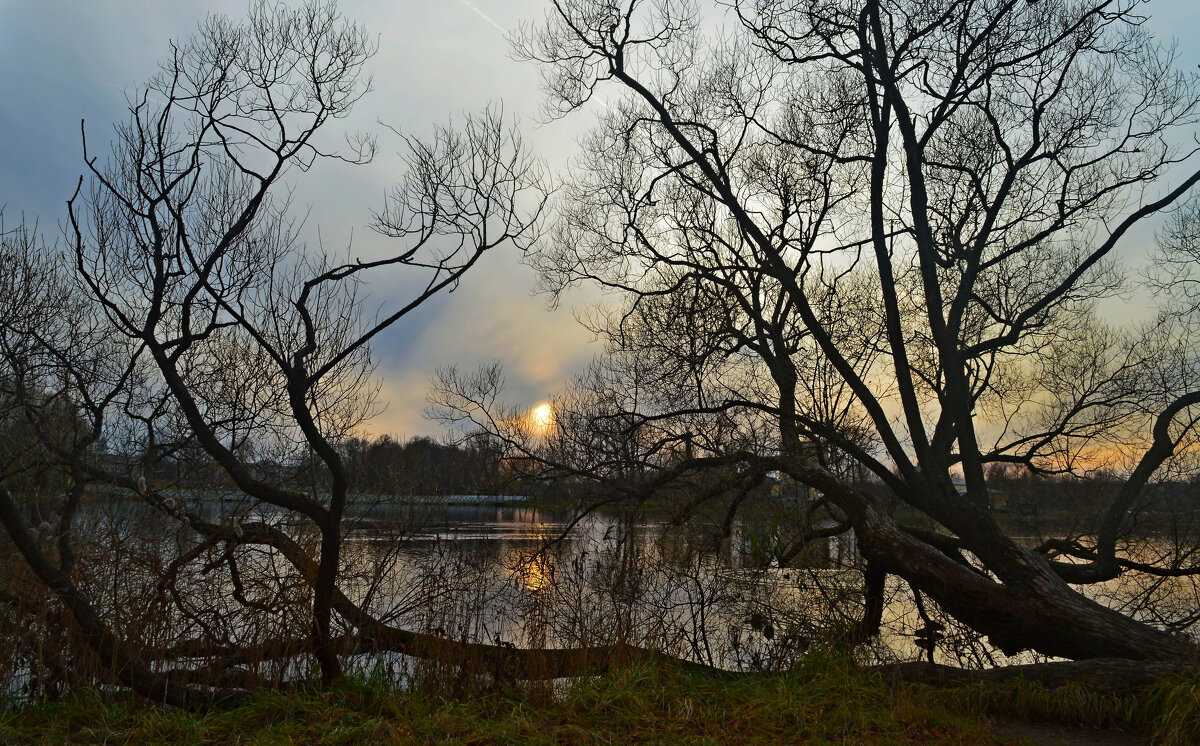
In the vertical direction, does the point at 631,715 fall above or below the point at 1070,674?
below

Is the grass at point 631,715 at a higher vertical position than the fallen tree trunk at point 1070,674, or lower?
lower

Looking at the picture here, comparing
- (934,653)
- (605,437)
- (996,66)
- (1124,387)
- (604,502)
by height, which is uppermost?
(996,66)

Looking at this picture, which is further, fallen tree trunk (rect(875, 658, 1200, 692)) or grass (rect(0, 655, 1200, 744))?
fallen tree trunk (rect(875, 658, 1200, 692))

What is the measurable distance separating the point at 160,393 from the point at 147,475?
1877 millimetres

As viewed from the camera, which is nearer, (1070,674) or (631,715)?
(631,715)

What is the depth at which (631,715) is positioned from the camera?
18.4ft

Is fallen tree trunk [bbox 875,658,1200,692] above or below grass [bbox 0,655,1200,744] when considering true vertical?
above

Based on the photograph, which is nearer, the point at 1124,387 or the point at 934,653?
the point at 934,653

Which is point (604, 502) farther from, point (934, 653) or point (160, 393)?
point (160, 393)

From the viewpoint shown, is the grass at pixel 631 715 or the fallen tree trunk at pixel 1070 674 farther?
the fallen tree trunk at pixel 1070 674

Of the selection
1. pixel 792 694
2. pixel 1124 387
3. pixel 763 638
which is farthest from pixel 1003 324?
pixel 792 694

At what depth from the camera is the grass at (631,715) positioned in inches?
202

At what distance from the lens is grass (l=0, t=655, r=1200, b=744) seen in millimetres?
5121

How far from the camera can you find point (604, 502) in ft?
35.0
